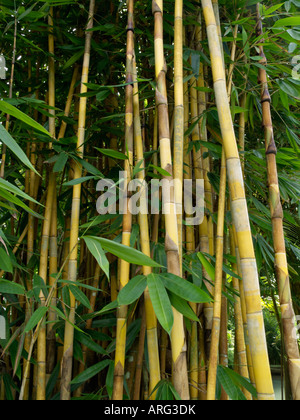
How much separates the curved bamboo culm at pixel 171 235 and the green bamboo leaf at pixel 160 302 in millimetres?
46

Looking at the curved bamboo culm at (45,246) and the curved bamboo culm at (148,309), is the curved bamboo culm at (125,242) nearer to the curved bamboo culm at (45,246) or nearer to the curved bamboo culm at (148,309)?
the curved bamboo culm at (148,309)

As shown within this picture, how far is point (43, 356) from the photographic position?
42.9 inches

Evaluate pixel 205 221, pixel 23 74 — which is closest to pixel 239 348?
pixel 205 221

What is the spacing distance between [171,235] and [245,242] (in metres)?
0.15

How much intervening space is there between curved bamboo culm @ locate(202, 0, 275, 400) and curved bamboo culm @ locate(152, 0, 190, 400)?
122mm

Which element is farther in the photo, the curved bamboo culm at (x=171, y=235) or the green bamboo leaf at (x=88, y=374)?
the green bamboo leaf at (x=88, y=374)

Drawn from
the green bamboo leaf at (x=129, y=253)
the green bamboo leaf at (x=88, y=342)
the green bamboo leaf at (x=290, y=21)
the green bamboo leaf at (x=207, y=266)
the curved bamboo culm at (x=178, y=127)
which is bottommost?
the green bamboo leaf at (x=88, y=342)

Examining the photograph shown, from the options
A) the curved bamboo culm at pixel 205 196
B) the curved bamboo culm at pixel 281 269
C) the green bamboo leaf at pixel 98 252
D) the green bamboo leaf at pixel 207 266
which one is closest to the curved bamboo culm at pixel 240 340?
the curved bamboo culm at pixel 205 196

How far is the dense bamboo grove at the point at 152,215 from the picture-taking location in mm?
812

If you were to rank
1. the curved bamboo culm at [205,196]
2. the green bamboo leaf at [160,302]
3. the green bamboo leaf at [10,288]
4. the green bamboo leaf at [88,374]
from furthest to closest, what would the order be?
1. the curved bamboo culm at [205,196]
2. the green bamboo leaf at [88,374]
3. the green bamboo leaf at [10,288]
4. the green bamboo leaf at [160,302]

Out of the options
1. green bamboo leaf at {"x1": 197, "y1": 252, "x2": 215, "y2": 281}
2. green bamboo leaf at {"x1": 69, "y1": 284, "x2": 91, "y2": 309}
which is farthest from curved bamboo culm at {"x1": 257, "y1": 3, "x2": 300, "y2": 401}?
green bamboo leaf at {"x1": 69, "y1": 284, "x2": 91, "y2": 309}

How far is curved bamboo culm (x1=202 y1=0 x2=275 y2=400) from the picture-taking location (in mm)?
750
